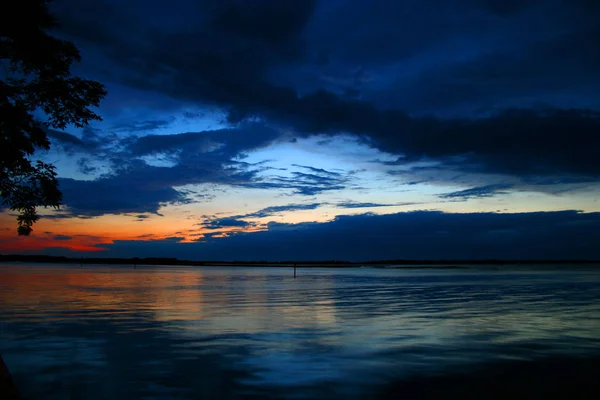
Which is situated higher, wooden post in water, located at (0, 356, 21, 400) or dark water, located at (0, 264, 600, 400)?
wooden post in water, located at (0, 356, 21, 400)

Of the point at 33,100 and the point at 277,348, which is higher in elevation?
the point at 33,100

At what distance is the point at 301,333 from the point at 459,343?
7283 millimetres

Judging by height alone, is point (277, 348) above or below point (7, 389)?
below

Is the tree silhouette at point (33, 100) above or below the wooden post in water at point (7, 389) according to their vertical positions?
above

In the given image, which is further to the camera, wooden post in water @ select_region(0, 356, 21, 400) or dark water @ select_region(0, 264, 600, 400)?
dark water @ select_region(0, 264, 600, 400)

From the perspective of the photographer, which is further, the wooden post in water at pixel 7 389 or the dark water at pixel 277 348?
the dark water at pixel 277 348

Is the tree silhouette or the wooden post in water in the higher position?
the tree silhouette

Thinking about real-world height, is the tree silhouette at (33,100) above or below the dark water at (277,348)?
above

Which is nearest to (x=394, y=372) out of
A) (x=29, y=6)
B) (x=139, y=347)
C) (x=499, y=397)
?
A: (x=499, y=397)

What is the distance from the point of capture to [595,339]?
69.8ft

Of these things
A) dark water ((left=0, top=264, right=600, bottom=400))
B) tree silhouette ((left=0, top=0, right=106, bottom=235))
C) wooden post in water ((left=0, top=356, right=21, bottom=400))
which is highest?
tree silhouette ((left=0, top=0, right=106, bottom=235))

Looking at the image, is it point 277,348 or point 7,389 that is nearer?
point 7,389

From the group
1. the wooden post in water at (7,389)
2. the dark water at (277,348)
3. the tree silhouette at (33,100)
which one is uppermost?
the tree silhouette at (33,100)

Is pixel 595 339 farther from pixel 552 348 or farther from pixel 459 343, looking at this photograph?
pixel 459 343
